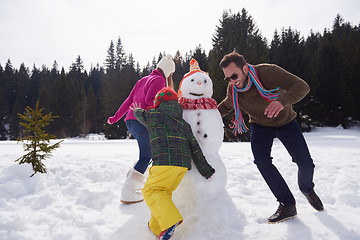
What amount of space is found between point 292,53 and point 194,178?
21.6 metres

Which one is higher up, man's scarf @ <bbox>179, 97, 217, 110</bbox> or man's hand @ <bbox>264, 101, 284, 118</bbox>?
man's scarf @ <bbox>179, 97, 217, 110</bbox>

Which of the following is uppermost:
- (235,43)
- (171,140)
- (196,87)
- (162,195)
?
(235,43)

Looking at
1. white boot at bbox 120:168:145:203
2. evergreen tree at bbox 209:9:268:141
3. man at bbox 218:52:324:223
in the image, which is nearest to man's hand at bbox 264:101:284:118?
man at bbox 218:52:324:223

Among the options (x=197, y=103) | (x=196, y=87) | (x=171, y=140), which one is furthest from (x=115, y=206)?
(x=196, y=87)

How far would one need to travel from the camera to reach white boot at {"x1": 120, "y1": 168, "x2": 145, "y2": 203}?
316cm

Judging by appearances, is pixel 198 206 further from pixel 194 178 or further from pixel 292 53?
pixel 292 53

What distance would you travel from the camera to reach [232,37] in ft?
54.1

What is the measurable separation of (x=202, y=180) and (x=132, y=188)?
1.24m

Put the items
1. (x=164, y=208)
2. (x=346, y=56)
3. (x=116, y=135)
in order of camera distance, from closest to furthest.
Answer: (x=164, y=208) → (x=346, y=56) → (x=116, y=135)

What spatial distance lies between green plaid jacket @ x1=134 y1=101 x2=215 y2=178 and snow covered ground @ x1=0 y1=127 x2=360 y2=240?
2.41 ft

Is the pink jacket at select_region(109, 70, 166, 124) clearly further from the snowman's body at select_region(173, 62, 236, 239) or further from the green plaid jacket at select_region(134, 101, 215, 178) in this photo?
the green plaid jacket at select_region(134, 101, 215, 178)

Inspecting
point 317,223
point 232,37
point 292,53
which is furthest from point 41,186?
point 292,53

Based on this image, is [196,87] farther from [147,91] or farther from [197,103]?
[147,91]

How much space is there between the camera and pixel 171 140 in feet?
7.39
